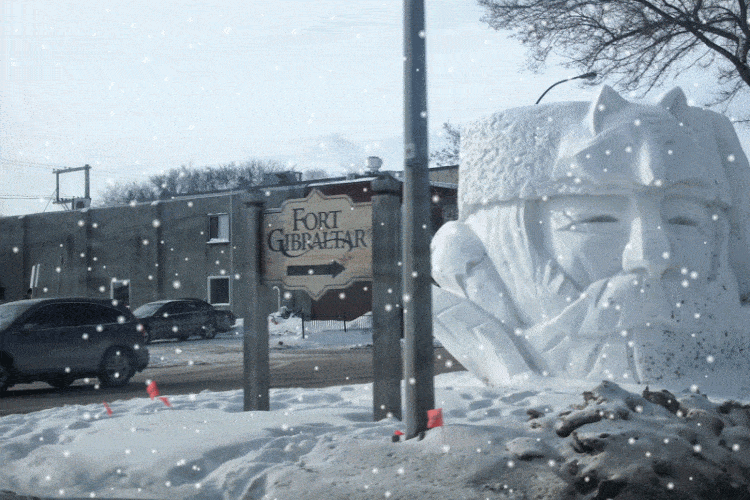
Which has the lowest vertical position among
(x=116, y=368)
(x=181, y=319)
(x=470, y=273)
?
(x=181, y=319)

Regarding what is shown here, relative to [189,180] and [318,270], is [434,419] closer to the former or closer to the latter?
[318,270]

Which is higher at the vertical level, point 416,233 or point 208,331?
point 416,233

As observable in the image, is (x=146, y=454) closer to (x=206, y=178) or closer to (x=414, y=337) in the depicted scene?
(x=414, y=337)

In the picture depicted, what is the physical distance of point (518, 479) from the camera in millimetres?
5656

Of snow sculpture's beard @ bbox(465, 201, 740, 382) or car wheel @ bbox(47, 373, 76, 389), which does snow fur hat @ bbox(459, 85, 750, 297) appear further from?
car wheel @ bbox(47, 373, 76, 389)

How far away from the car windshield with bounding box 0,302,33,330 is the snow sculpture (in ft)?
24.9

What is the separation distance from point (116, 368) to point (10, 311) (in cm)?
201

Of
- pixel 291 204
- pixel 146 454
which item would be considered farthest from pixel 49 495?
pixel 291 204

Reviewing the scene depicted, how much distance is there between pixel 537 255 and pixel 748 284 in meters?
2.77

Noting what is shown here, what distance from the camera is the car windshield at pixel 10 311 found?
14.0 m

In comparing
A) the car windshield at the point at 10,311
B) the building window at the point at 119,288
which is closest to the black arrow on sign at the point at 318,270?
the car windshield at the point at 10,311

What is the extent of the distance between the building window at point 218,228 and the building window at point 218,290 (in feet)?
5.75

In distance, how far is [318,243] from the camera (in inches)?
344

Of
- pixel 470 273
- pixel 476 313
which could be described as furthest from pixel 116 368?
pixel 476 313
